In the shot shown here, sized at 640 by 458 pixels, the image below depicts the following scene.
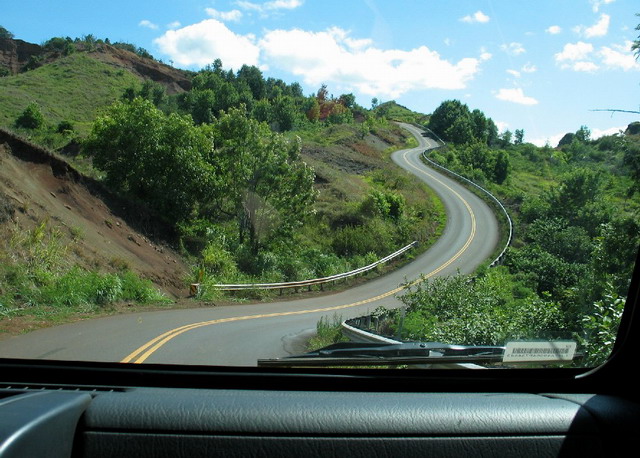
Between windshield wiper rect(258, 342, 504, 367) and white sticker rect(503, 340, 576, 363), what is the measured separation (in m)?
0.07

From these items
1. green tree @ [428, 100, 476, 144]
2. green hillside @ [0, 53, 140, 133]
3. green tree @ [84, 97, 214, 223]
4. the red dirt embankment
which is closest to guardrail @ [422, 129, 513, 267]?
green tree @ [428, 100, 476, 144]

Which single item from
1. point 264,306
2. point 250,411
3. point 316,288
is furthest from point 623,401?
point 264,306

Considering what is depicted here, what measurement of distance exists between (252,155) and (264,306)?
43.0ft

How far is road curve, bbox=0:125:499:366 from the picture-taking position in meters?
6.55

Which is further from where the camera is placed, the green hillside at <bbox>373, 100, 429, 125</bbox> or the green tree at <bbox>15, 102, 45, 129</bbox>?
the green tree at <bbox>15, 102, 45, 129</bbox>

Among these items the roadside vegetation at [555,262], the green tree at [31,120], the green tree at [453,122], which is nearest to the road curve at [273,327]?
the roadside vegetation at [555,262]

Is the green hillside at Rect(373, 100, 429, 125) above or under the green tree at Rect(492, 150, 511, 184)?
above

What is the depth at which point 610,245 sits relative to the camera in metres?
4.21

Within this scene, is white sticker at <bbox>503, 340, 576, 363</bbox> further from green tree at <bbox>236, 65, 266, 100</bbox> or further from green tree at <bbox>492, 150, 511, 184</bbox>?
green tree at <bbox>492, 150, 511, 184</bbox>

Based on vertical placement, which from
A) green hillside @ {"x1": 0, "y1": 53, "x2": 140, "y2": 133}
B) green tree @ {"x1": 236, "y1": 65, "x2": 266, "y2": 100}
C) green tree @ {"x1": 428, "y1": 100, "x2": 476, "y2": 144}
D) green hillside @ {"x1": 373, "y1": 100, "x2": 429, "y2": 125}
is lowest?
green tree @ {"x1": 428, "y1": 100, "x2": 476, "y2": 144}

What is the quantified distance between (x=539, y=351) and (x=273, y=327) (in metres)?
9.00

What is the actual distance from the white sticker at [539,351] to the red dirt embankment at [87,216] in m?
11.5

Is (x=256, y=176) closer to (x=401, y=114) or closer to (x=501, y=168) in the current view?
(x=501, y=168)

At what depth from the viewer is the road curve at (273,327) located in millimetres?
6547
